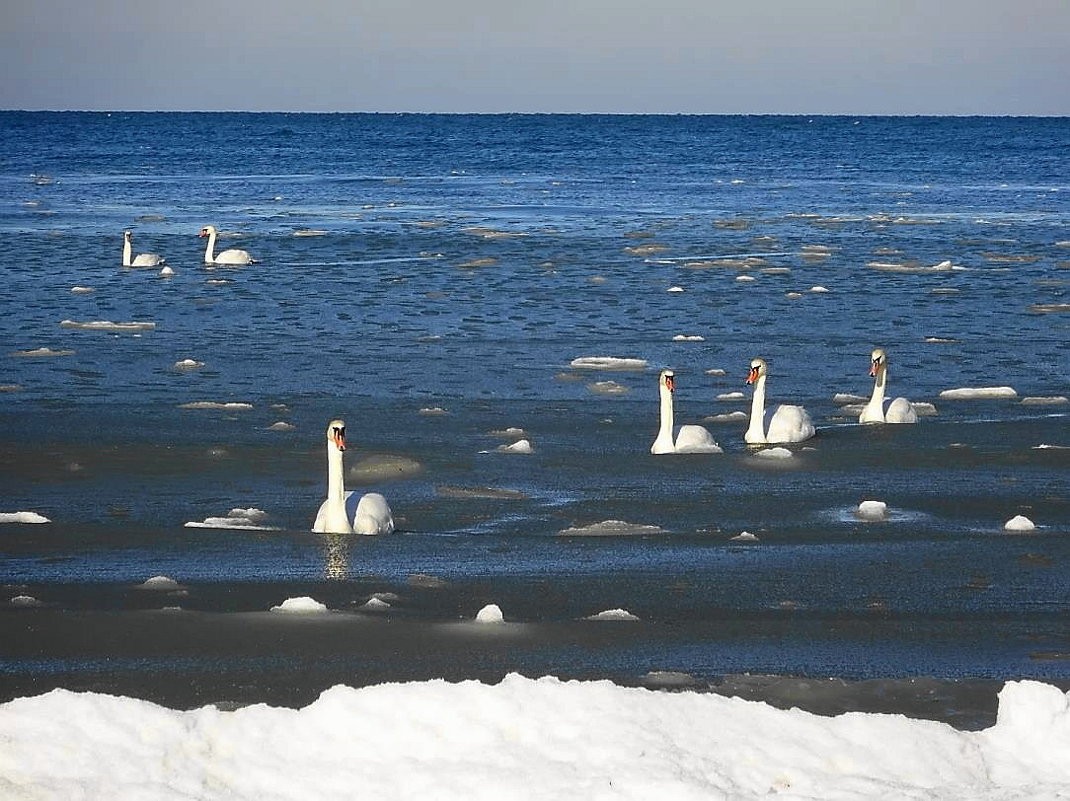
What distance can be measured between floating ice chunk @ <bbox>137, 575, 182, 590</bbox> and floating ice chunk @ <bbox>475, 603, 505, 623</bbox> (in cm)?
179

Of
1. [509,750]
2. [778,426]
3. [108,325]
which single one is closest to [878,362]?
[778,426]

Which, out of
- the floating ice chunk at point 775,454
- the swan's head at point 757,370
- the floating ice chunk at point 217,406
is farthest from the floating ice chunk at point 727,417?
the floating ice chunk at point 217,406

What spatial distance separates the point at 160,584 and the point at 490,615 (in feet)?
6.34

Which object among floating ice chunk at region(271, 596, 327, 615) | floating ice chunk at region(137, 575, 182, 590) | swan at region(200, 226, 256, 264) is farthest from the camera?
swan at region(200, 226, 256, 264)

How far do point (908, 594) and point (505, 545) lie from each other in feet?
8.23

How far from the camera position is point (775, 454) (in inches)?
523

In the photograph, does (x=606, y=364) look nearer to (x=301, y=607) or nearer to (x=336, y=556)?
(x=336, y=556)

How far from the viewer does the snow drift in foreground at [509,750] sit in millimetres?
5305

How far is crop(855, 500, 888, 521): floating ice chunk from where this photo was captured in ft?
37.0

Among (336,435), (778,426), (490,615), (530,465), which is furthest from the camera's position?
(778,426)

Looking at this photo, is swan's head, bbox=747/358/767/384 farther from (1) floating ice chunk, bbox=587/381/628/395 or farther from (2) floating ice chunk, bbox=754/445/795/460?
(1) floating ice chunk, bbox=587/381/628/395

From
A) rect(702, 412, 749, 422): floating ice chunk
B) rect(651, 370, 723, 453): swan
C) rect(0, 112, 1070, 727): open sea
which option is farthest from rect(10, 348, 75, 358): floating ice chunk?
rect(651, 370, 723, 453): swan

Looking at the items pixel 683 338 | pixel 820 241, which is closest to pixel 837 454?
pixel 683 338

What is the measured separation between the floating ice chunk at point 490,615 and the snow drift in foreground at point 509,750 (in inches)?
105
